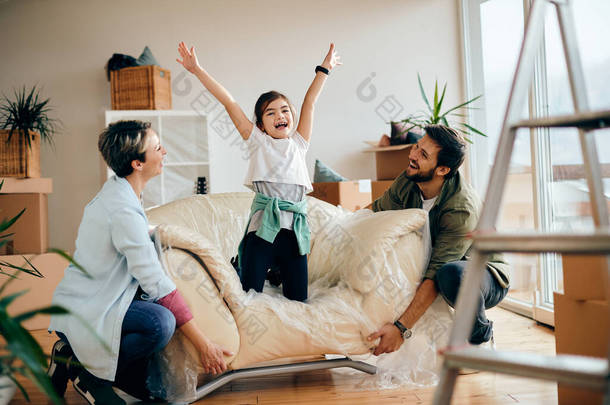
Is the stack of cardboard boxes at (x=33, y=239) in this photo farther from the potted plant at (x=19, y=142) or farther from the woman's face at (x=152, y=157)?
the woman's face at (x=152, y=157)

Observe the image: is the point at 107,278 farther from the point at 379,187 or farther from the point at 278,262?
the point at 379,187

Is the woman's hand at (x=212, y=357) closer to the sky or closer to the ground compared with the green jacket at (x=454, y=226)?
closer to the ground

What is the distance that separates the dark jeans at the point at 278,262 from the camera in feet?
7.43

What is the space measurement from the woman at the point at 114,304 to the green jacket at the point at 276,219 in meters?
0.45

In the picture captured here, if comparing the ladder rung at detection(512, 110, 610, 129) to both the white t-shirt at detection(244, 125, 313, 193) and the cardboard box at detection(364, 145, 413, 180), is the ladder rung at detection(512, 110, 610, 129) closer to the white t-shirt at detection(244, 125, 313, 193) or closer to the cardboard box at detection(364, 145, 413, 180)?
the white t-shirt at detection(244, 125, 313, 193)

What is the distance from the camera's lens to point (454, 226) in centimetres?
224

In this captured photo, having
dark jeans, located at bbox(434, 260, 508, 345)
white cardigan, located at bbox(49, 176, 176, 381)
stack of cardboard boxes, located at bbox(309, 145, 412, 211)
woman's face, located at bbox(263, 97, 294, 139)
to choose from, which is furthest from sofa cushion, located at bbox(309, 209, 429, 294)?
stack of cardboard boxes, located at bbox(309, 145, 412, 211)

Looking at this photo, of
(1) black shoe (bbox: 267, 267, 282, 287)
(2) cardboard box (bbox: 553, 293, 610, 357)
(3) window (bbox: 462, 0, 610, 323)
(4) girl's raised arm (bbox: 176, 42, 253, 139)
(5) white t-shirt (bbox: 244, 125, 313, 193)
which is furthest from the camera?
(3) window (bbox: 462, 0, 610, 323)

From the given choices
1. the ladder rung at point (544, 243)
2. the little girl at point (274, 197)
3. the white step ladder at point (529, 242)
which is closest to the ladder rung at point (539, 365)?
the white step ladder at point (529, 242)

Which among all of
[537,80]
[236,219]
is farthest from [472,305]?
[537,80]

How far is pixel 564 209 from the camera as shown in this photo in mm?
3090

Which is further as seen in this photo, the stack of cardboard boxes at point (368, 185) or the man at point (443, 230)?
the stack of cardboard boxes at point (368, 185)

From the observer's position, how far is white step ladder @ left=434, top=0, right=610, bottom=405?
0.89m

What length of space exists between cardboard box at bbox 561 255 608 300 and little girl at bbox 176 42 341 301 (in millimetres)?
1028
